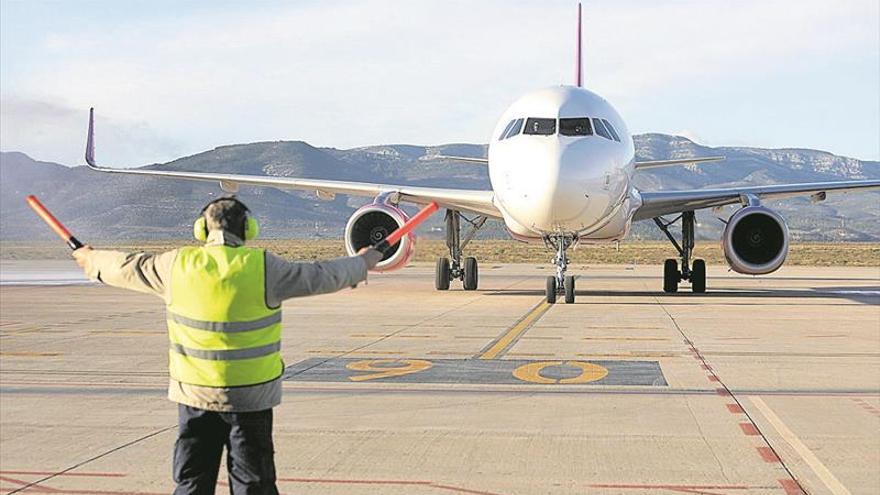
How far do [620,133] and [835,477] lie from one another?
46.4ft

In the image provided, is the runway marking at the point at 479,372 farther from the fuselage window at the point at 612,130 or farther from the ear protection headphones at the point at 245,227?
the fuselage window at the point at 612,130

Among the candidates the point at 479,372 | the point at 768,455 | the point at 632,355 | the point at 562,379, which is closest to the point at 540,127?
the point at 632,355

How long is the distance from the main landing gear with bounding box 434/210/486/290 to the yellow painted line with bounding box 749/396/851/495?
15.5m

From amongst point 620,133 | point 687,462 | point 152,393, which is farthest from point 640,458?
point 620,133

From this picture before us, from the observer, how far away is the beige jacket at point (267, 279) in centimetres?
452

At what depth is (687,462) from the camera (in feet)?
22.1

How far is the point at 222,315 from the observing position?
14.8 ft

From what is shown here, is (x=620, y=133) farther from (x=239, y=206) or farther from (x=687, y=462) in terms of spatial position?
(x=239, y=206)

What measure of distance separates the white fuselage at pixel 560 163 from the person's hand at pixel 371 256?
1315cm

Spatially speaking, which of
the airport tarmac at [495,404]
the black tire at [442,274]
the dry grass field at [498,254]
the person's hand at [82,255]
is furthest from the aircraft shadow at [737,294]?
the person's hand at [82,255]

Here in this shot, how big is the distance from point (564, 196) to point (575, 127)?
1490 millimetres

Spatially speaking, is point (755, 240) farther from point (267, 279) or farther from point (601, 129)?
point (267, 279)

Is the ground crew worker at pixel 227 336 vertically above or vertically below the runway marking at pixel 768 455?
above

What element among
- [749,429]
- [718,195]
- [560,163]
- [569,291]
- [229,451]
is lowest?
[569,291]
